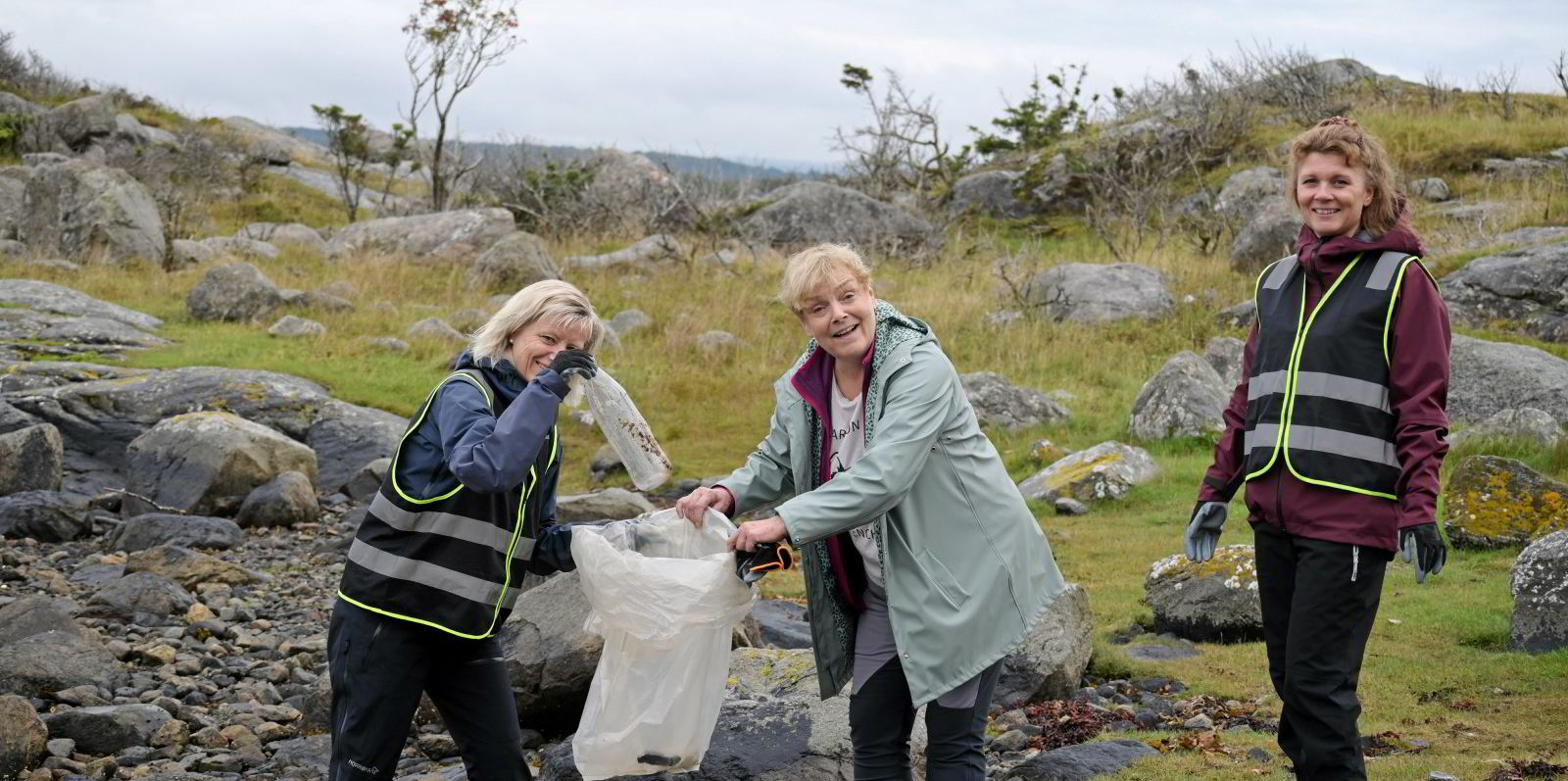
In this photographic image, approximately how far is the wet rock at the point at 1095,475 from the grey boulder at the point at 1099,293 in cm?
547

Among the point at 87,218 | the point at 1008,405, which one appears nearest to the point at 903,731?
the point at 1008,405

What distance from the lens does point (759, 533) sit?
3547 mm

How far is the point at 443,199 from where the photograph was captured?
29234 mm

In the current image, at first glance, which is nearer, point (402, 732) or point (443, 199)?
point (402, 732)

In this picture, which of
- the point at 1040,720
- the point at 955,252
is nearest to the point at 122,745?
the point at 1040,720

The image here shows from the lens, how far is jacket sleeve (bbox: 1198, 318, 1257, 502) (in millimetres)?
4125

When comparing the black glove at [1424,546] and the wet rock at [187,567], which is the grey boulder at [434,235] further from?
the black glove at [1424,546]

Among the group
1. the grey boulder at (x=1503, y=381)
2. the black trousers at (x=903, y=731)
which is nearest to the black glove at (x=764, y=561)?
the black trousers at (x=903, y=731)

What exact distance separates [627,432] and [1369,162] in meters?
2.32

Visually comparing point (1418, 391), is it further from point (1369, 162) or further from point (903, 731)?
point (903, 731)

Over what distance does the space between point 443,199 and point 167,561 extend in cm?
2094

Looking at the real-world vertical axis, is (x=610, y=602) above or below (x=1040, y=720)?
above

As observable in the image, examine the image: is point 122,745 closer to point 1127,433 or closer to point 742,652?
point 742,652

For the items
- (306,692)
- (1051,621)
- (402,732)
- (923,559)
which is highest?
(923,559)
